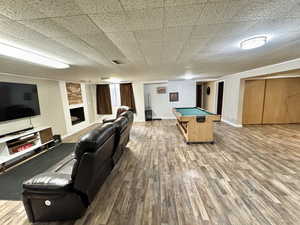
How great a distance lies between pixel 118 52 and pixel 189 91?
5.61 meters

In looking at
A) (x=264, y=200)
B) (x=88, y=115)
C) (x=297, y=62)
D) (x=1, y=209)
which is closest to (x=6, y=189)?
(x=1, y=209)

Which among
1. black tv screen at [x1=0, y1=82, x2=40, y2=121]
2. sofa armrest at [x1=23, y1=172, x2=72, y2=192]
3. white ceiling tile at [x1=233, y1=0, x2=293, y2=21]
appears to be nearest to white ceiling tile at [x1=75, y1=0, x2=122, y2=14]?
white ceiling tile at [x1=233, y1=0, x2=293, y2=21]

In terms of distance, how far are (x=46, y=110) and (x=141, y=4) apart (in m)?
4.66

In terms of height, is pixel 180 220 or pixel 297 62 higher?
pixel 297 62

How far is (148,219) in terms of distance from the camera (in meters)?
1.52

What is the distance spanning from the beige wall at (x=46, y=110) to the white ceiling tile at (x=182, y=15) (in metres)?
4.23

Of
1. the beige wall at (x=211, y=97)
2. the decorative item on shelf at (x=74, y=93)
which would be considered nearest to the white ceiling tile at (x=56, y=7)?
the decorative item on shelf at (x=74, y=93)

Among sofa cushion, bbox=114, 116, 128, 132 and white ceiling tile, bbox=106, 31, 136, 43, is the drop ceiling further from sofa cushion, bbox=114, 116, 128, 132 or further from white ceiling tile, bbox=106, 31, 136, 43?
sofa cushion, bbox=114, 116, 128, 132

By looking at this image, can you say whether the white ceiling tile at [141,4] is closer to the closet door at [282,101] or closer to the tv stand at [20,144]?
the tv stand at [20,144]

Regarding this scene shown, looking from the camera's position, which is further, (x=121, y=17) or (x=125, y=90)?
(x=125, y=90)

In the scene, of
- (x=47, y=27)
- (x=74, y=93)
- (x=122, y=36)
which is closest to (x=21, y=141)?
(x=74, y=93)

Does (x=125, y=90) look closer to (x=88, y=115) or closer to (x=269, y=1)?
(x=88, y=115)

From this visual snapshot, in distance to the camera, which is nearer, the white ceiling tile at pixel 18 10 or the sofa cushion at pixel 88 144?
the white ceiling tile at pixel 18 10

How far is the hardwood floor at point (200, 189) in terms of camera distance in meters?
1.53
